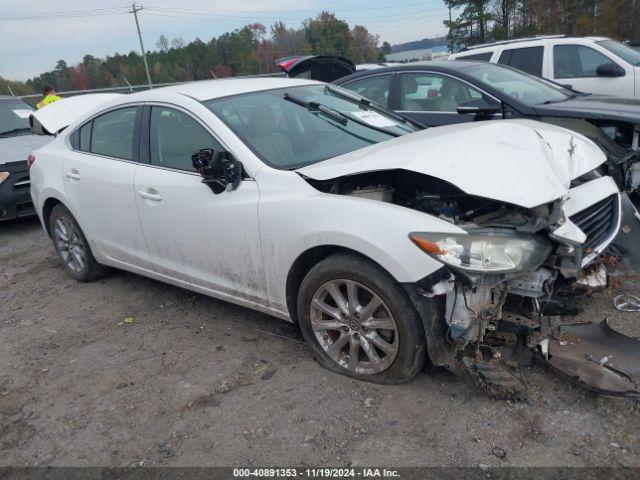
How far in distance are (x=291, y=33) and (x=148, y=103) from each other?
2362 inches

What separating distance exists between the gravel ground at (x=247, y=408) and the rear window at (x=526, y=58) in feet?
18.0

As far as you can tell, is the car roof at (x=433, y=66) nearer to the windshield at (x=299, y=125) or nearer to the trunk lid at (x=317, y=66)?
the trunk lid at (x=317, y=66)

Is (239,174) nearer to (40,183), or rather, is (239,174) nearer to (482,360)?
(482,360)

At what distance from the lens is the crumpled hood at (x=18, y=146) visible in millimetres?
7135

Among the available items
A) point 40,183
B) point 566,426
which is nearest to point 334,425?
point 566,426

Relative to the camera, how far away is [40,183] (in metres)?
5.10

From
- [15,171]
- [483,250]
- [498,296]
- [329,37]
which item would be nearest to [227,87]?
[483,250]

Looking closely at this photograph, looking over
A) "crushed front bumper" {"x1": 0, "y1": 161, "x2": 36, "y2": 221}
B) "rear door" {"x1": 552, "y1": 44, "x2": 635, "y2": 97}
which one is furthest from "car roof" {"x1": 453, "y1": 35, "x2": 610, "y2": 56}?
"crushed front bumper" {"x1": 0, "y1": 161, "x2": 36, "y2": 221}

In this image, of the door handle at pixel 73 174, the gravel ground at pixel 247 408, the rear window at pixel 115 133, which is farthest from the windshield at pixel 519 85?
the door handle at pixel 73 174

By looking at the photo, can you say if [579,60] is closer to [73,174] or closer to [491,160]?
[491,160]

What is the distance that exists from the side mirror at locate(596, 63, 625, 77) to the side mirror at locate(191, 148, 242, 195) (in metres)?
6.59

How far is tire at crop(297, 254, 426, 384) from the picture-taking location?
2795 millimetres

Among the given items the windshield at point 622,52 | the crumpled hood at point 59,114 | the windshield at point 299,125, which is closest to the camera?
the windshield at point 299,125

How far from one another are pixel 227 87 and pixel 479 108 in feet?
9.02
